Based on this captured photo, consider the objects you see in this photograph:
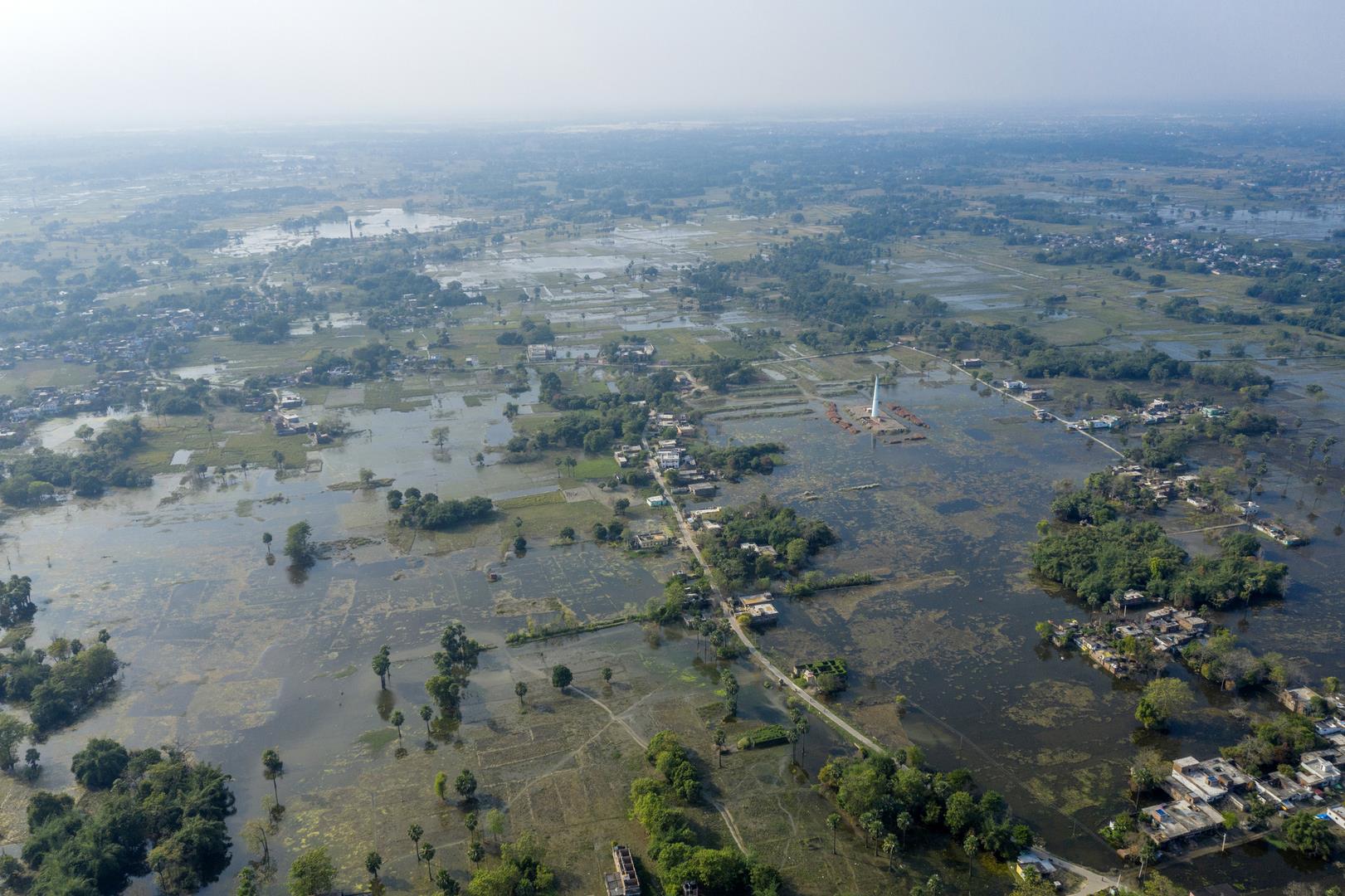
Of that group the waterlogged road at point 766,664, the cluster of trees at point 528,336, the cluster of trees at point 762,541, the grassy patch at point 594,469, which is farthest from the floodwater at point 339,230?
the cluster of trees at point 762,541

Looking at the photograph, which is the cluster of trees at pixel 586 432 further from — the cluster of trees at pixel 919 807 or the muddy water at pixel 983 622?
the cluster of trees at pixel 919 807

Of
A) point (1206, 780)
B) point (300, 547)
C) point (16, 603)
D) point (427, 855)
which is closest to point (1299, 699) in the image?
point (1206, 780)

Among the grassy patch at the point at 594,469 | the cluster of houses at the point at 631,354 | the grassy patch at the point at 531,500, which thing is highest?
the cluster of houses at the point at 631,354

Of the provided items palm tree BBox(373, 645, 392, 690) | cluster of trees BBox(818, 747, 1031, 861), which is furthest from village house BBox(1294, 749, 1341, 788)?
palm tree BBox(373, 645, 392, 690)

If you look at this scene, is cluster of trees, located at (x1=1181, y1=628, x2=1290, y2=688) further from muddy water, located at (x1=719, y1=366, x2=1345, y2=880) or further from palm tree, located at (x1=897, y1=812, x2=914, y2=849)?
palm tree, located at (x1=897, y1=812, x2=914, y2=849)

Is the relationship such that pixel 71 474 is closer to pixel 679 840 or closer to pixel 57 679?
pixel 57 679
